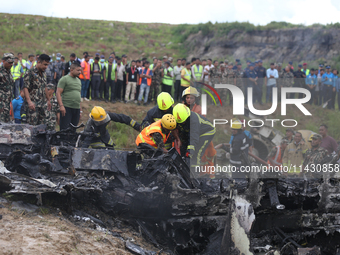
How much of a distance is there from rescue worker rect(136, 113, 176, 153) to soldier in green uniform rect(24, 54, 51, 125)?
2.63 m

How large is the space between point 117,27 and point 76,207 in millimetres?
32579


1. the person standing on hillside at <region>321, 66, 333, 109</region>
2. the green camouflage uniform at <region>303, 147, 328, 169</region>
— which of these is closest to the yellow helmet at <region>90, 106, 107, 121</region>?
the green camouflage uniform at <region>303, 147, 328, 169</region>

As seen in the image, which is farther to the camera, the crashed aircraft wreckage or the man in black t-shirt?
the man in black t-shirt

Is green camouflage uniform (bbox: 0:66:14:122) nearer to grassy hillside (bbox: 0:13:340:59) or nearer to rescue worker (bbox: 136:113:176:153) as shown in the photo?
rescue worker (bbox: 136:113:176:153)

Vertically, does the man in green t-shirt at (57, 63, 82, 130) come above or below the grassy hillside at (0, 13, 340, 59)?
below

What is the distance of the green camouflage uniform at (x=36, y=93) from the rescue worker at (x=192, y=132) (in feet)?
10.4

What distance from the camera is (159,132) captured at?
22.3 ft

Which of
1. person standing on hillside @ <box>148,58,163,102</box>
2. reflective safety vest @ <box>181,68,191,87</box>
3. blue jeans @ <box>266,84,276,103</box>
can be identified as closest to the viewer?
reflective safety vest @ <box>181,68,191,87</box>

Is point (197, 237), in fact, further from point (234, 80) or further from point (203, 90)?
point (234, 80)

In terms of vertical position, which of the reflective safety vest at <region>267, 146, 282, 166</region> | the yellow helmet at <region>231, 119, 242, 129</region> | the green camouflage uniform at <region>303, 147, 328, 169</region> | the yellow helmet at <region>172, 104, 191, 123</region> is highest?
the yellow helmet at <region>172, 104, 191, 123</region>

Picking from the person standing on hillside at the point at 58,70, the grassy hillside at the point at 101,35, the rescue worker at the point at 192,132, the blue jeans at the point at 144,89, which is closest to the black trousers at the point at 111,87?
the blue jeans at the point at 144,89

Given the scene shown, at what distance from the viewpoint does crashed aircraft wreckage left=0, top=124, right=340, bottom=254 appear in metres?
5.50

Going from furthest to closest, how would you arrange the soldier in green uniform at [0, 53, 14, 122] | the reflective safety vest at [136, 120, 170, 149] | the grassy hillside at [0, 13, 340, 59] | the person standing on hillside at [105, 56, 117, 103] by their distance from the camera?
the grassy hillside at [0, 13, 340, 59] → the person standing on hillside at [105, 56, 117, 103] → the soldier in green uniform at [0, 53, 14, 122] → the reflective safety vest at [136, 120, 170, 149]

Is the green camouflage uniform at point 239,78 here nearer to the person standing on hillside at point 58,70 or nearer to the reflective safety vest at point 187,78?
the reflective safety vest at point 187,78
